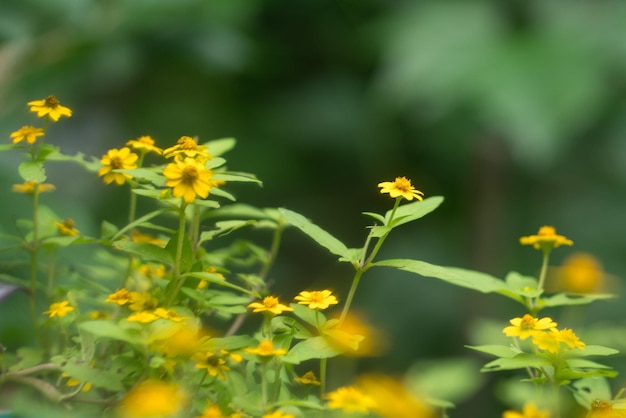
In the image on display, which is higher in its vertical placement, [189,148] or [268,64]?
[268,64]

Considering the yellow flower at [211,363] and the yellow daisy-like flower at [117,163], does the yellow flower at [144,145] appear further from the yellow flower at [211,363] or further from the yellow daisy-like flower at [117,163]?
the yellow flower at [211,363]

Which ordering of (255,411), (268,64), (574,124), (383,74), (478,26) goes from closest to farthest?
(255,411) < (574,124) < (478,26) < (383,74) < (268,64)

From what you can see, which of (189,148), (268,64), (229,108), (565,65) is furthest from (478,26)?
(189,148)

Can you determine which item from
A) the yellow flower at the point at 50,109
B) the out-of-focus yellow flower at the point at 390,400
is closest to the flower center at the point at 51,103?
the yellow flower at the point at 50,109

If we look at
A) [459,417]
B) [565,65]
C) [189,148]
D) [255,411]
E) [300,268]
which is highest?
[565,65]

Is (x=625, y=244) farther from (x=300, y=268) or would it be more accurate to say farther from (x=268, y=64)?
(x=268, y=64)

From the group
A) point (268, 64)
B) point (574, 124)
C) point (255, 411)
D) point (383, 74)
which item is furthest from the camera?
point (268, 64)

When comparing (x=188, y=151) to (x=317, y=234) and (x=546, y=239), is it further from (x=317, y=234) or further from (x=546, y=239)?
(x=546, y=239)
